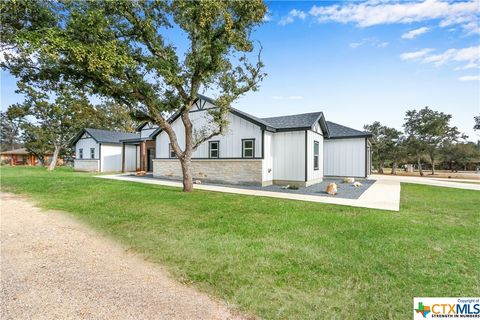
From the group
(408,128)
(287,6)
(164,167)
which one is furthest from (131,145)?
(408,128)

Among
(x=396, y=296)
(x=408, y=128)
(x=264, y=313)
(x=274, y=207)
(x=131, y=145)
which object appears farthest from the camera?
(x=408, y=128)

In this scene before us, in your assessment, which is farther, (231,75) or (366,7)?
(231,75)

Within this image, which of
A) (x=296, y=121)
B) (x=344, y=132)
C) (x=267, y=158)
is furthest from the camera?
(x=344, y=132)

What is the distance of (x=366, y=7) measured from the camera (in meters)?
9.07

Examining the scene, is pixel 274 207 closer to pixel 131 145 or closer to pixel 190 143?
pixel 190 143

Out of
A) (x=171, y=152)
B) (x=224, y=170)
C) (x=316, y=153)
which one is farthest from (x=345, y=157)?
(x=171, y=152)

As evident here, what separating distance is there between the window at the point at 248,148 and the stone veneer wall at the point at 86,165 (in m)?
19.5

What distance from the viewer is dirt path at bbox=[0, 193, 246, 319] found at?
2.60m

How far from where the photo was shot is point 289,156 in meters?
14.0

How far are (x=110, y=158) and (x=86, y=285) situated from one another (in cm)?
2682

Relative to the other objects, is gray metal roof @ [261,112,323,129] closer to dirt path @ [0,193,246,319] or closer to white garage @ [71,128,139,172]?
dirt path @ [0,193,246,319]

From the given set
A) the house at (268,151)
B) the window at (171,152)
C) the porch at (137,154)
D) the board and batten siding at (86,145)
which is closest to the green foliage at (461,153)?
the house at (268,151)

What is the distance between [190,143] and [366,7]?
362 inches

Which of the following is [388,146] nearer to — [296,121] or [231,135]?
[296,121]
